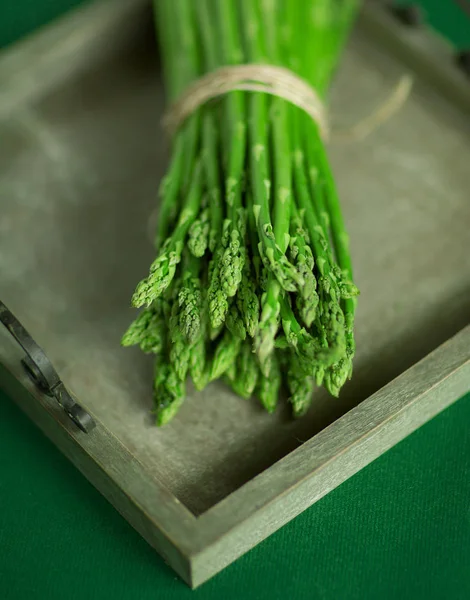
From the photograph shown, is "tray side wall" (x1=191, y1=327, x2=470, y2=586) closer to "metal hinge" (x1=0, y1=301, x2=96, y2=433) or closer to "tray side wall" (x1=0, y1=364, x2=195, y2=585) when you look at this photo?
"tray side wall" (x1=0, y1=364, x2=195, y2=585)

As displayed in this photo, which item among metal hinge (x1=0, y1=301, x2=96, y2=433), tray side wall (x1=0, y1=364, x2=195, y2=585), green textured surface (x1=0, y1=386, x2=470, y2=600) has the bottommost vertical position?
green textured surface (x1=0, y1=386, x2=470, y2=600)

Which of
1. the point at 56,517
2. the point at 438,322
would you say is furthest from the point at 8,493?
the point at 438,322

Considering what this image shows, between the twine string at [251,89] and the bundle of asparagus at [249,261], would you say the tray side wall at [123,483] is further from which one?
the twine string at [251,89]

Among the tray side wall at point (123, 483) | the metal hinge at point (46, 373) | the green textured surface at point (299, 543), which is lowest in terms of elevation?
the green textured surface at point (299, 543)

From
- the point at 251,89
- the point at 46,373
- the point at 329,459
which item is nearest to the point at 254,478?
the point at 329,459

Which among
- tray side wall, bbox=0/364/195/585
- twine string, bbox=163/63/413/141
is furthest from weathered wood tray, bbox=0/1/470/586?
twine string, bbox=163/63/413/141

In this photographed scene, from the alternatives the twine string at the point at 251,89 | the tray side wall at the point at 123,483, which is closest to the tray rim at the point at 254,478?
the tray side wall at the point at 123,483

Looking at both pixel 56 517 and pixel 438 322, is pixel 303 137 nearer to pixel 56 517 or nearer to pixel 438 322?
pixel 438 322
